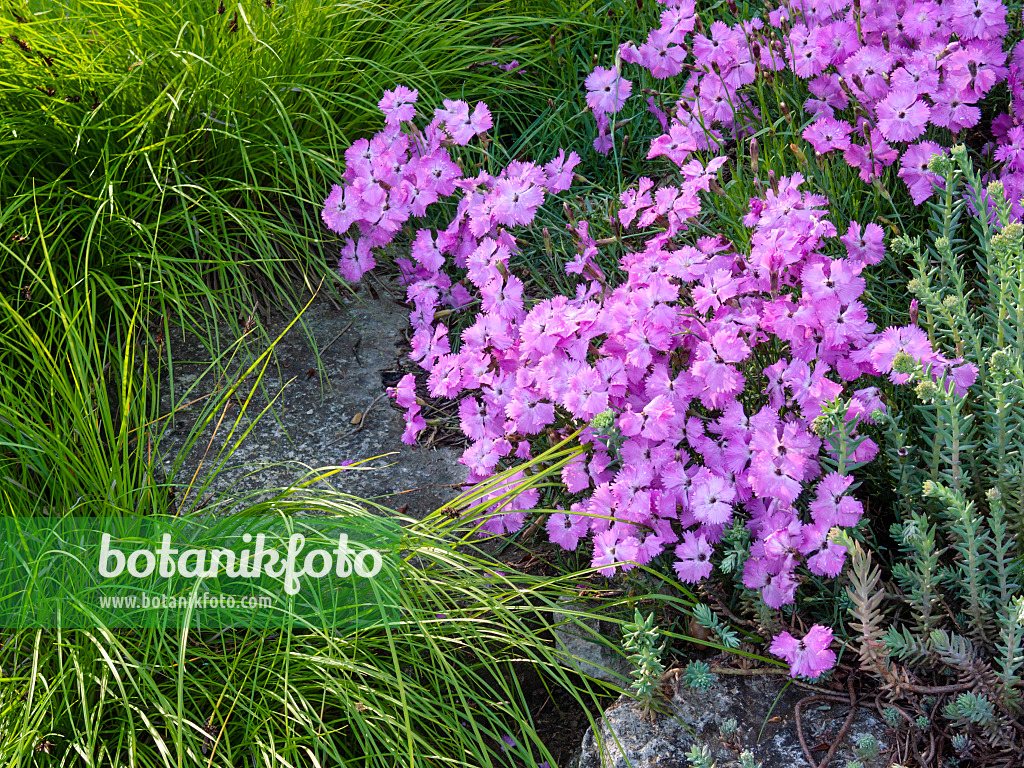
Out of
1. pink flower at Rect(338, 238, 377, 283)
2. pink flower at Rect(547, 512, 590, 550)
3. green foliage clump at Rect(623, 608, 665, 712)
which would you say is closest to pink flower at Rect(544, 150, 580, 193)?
pink flower at Rect(338, 238, 377, 283)

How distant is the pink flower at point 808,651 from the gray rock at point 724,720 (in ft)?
0.40

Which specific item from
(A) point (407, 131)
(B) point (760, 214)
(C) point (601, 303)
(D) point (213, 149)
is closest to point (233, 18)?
(D) point (213, 149)

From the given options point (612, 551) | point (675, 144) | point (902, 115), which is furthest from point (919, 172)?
point (612, 551)

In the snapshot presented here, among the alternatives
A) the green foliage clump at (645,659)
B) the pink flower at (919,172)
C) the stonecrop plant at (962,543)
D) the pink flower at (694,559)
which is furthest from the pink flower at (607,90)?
the green foliage clump at (645,659)

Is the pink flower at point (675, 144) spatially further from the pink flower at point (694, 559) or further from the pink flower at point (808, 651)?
the pink flower at point (808, 651)

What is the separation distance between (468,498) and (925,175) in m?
1.31

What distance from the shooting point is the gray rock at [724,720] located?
1704 mm

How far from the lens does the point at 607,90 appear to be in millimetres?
2889

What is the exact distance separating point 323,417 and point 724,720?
1.46m

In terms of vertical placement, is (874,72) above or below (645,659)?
above

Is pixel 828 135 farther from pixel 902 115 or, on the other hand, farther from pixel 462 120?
pixel 462 120

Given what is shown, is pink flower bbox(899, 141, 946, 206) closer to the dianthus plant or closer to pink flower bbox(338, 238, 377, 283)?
the dianthus plant

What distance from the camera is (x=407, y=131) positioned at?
2.74 metres

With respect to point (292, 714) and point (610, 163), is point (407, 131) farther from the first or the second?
point (292, 714)
